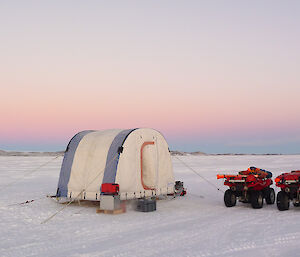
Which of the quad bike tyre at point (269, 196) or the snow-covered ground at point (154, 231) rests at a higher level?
the quad bike tyre at point (269, 196)

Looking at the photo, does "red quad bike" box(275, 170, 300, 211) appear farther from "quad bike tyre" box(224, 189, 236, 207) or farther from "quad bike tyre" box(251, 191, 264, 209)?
"quad bike tyre" box(224, 189, 236, 207)

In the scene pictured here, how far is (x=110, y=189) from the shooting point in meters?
14.1

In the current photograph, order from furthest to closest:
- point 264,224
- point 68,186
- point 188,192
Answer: point 188,192 < point 68,186 < point 264,224

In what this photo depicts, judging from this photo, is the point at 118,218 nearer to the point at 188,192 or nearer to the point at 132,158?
the point at 132,158

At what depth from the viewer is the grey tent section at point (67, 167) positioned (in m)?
16.5

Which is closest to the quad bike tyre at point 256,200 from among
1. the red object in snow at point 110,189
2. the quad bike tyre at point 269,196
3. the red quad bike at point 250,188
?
the red quad bike at point 250,188

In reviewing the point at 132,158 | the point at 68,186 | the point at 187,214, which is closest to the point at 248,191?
the point at 187,214

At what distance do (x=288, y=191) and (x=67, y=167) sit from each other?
9.41 metres

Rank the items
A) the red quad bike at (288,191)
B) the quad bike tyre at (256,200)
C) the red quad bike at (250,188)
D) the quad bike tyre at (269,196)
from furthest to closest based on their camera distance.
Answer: the quad bike tyre at (269,196), the red quad bike at (250,188), the quad bike tyre at (256,200), the red quad bike at (288,191)

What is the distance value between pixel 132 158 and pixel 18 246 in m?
7.24

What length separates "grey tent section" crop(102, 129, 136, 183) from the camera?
15039mm

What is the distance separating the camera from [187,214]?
44.9 feet

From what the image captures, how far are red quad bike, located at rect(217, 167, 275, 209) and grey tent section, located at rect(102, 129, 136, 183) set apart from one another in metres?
4.56

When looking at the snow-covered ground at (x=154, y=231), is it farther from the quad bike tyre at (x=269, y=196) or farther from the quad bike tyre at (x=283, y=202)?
the quad bike tyre at (x=269, y=196)
